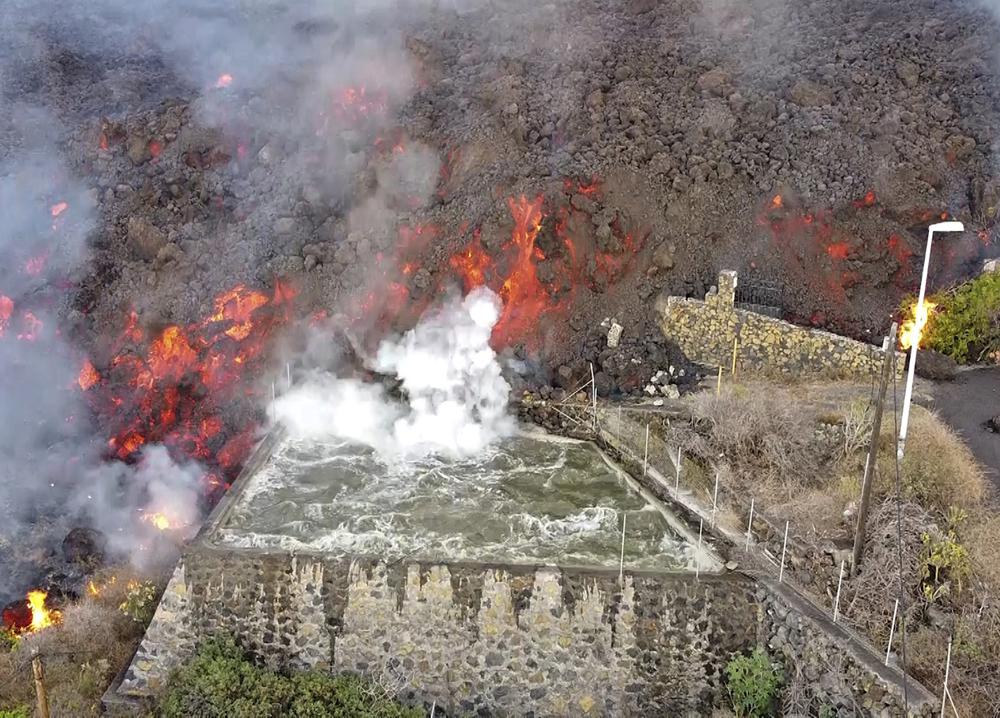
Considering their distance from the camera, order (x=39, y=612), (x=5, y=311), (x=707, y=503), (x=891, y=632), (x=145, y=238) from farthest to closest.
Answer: (x=145, y=238) < (x=5, y=311) < (x=39, y=612) < (x=707, y=503) < (x=891, y=632)

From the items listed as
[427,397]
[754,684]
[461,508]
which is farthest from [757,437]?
[427,397]

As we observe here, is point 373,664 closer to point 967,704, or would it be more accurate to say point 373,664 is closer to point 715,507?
point 715,507

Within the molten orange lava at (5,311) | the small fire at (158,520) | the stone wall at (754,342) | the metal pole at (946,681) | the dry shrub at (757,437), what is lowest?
the small fire at (158,520)

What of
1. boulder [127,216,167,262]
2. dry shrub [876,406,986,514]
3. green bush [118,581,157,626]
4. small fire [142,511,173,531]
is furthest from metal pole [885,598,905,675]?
boulder [127,216,167,262]

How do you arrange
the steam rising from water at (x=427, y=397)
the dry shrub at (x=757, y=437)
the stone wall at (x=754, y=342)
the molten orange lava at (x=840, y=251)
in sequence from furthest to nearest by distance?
the molten orange lava at (x=840, y=251) → the stone wall at (x=754, y=342) → the steam rising from water at (x=427, y=397) → the dry shrub at (x=757, y=437)

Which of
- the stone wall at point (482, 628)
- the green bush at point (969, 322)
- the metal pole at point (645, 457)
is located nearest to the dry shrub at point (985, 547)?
the stone wall at point (482, 628)

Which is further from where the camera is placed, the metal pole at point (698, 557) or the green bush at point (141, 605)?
the green bush at point (141, 605)

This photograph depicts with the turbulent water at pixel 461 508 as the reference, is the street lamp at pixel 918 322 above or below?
above

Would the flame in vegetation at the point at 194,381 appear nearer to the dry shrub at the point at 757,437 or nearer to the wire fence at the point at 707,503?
the wire fence at the point at 707,503

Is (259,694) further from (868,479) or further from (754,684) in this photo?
(868,479)
